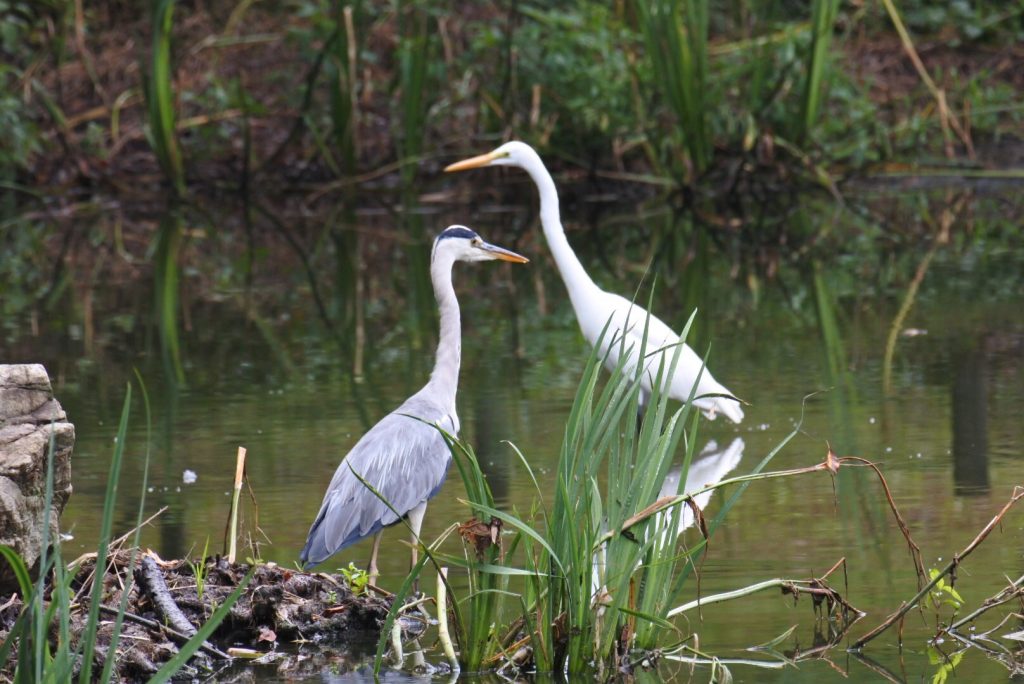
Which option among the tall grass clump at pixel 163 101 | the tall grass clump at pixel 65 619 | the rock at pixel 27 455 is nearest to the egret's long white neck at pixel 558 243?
the rock at pixel 27 455

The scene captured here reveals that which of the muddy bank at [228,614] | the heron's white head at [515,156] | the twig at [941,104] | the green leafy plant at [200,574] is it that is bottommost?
the muddy bank at [228,614]

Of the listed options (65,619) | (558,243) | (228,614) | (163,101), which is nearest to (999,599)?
(228,614)

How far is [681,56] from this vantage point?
530 inches

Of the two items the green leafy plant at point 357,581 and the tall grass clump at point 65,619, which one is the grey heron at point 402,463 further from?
the tall grass clump at point 65,619

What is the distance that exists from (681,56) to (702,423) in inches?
277

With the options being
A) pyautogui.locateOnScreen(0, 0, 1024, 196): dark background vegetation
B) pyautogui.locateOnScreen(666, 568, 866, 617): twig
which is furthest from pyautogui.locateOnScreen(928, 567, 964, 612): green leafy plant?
pyautogui.locateOnScreen(0, 0, 1024, 196): dark background vegetation

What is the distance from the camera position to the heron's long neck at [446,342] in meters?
5.25

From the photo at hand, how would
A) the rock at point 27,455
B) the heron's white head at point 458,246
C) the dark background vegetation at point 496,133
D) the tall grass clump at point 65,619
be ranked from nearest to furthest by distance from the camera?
1. the tall grass clump at point 65,619
2. the rock at point 27,455
3. the heron's white head at point 458,246
4. the dark background vegetation at point 496,133

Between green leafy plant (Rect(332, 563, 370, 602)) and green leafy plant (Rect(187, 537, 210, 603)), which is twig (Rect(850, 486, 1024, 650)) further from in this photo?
green leafy plant (Rect(187, 537, 210, 603))

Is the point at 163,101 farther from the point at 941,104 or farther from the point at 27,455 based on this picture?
the point at 27,455

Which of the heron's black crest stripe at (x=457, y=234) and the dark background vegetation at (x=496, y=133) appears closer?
the heron's black crest stripe at (x=457, y=234)

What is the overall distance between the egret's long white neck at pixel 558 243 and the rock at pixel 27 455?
3656 millimetres

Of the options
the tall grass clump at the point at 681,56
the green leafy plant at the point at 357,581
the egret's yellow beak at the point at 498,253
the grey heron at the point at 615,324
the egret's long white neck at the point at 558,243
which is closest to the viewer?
the green leafy plant at the point at 357,581

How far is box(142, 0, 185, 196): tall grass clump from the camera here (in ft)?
49.3
